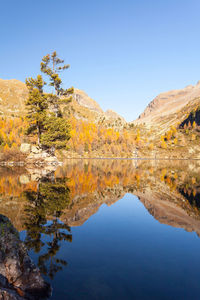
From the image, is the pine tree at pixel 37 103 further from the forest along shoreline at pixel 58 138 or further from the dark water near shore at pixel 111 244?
the dark water near shore at pixel 111 244

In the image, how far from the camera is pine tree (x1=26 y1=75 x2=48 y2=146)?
168ft

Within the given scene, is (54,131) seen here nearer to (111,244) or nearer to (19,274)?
(111,244)

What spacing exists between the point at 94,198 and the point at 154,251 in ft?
30.4

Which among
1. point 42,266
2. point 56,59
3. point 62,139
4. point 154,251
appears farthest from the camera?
point 62,139

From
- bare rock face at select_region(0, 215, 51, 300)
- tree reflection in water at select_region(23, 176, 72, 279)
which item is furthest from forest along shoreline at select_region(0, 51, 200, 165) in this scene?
bare rock face at select_region(0, 215, 51, 300)

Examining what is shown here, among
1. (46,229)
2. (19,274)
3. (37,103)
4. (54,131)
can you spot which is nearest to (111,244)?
(46,229)

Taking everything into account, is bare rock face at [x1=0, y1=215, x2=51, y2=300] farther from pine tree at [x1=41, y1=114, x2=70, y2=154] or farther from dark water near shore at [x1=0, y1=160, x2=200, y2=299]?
pine tree at [x1=41, y1=114, x2=70, y2=154]

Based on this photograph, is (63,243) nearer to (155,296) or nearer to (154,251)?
(154,251)

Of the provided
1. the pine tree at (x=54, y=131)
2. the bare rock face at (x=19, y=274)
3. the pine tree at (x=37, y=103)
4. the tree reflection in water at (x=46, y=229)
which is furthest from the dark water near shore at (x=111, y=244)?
the pine tree at (x=37, y=103)

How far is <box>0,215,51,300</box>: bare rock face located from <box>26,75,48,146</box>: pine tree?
4817 centimetres

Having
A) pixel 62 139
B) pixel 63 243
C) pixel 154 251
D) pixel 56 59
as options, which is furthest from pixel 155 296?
pixel 56 59

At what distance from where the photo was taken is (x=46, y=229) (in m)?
9.23

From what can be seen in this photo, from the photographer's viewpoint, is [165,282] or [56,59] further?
[56,59]

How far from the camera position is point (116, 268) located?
653cm
